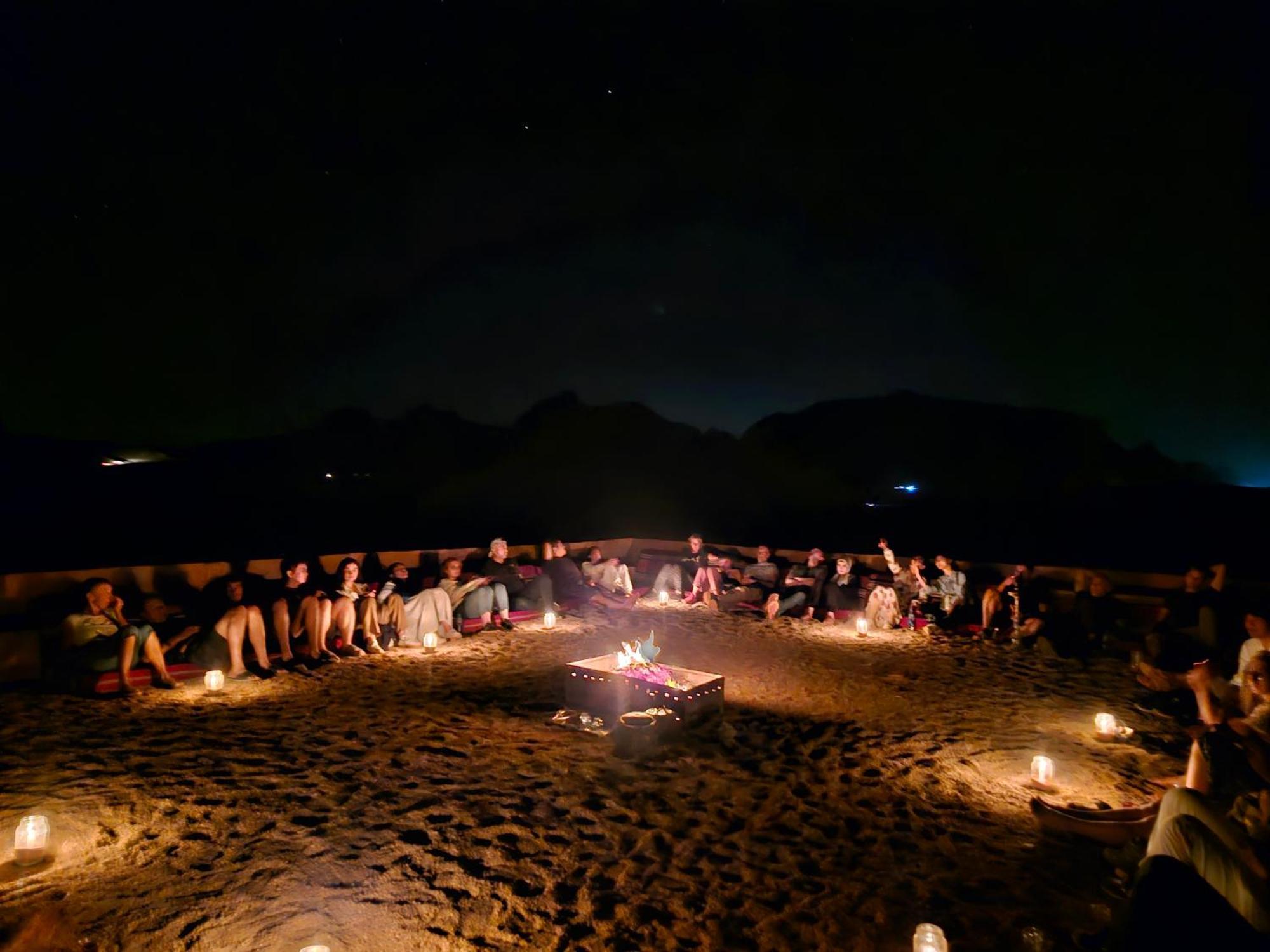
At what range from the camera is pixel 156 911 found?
3.41 m

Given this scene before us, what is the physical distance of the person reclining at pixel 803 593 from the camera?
11.2 metres

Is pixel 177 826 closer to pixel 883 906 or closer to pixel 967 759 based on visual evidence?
pixel 883 906

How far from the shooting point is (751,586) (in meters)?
12.1

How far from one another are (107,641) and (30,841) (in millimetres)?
3495

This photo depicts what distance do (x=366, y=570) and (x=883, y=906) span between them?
875 cm

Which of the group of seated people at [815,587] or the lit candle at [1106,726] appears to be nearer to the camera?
the lit candle at [1106,726]

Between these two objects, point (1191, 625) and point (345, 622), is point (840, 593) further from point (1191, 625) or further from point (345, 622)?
point (345, 622)

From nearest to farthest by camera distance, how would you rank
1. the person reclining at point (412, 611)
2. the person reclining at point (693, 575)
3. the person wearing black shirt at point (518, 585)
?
the person reclining at point (412, 611) < the person wearing black shirt at point (518, 585) < the person reclining at point (693, 575)

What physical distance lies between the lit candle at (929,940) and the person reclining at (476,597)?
762 cm

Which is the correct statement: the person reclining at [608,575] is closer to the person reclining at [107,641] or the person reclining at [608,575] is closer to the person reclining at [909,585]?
the person reclining at [909,585]

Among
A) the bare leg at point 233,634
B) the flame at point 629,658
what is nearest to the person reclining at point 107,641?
the bare leg at point 233,634

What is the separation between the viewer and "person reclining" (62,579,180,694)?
21.9 ft

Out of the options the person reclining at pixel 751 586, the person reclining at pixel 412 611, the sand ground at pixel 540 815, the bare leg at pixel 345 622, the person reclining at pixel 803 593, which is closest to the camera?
the sand ground at pixel 540 815

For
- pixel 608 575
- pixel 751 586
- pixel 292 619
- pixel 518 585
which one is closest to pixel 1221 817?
pixel 292 619
